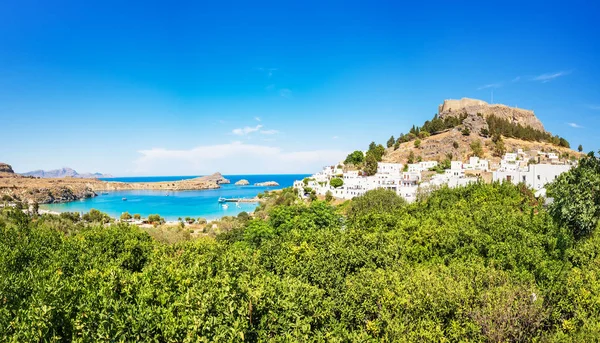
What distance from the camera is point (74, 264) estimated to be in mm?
17703

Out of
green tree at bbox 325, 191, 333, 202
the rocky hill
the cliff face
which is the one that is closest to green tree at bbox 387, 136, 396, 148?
the cliff face

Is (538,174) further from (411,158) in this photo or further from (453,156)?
(411,158)

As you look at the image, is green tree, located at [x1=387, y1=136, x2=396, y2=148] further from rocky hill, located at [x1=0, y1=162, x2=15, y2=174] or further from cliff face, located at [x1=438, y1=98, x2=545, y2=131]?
rocky hill, located at [x1=0, y1=162, x2=15, y2=174]

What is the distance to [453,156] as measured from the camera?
106625 mm

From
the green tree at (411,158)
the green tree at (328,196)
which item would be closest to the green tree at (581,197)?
the green tree at (328,196)

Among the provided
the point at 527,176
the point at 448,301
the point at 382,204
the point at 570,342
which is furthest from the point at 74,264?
the point at 527,176

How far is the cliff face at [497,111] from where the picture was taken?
141 meters

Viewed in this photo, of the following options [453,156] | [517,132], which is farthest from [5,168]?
[517,132]

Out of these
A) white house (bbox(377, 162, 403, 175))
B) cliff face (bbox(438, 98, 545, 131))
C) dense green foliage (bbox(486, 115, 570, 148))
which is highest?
cliff face (bbox(438, 98, 545, 131))

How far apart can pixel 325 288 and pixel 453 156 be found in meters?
101

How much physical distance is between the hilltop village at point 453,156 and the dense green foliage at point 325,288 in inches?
1846

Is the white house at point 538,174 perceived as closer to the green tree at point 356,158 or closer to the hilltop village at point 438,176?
the hilltop village at point 438,176

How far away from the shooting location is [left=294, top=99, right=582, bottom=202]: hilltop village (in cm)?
7606

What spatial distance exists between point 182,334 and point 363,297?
8.26 meters
